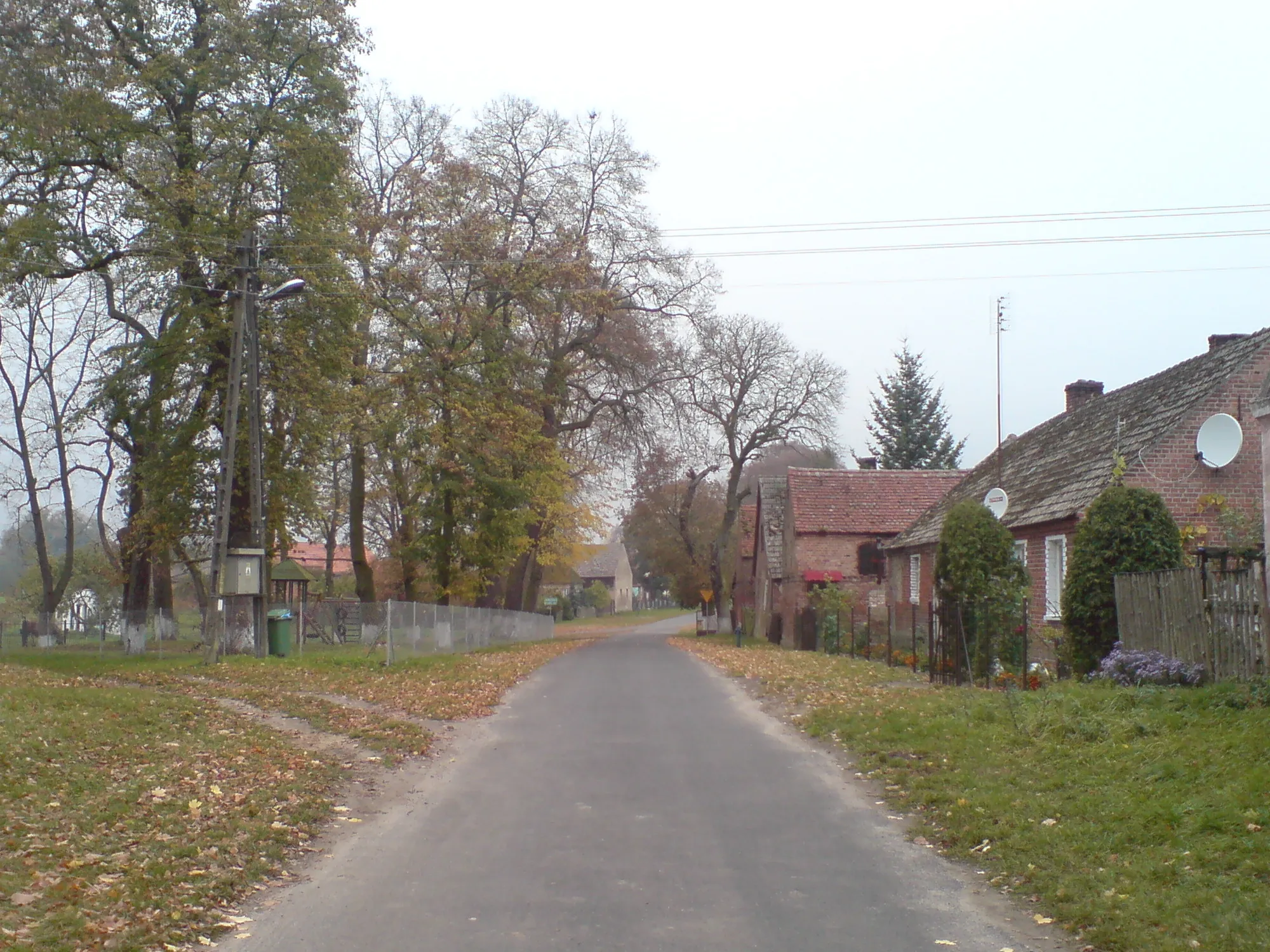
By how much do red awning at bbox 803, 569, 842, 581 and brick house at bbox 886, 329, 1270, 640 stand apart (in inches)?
492

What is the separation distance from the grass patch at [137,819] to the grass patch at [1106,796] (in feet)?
16.1

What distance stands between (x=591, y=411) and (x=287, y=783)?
3235 centimetres

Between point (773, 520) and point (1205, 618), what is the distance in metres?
36.0

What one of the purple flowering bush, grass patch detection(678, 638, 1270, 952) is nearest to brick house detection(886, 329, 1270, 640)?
the purple flowering bush

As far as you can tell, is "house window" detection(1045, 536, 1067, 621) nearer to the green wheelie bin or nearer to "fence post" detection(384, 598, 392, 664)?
"fence post" detection(384, 598, 392, 664)

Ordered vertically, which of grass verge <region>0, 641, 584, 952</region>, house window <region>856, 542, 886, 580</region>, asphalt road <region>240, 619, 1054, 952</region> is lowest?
asphalt road <region>240, 619, 1054, 952</region>

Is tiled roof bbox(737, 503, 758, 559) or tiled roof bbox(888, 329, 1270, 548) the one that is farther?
tiled roof bbox(737, 503, 758, 559)

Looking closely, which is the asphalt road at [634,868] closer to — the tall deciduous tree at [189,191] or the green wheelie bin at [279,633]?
the green wheelie bin at [279,633]

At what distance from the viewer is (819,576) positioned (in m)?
41.1

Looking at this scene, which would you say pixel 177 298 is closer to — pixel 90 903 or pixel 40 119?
pixel 40 119

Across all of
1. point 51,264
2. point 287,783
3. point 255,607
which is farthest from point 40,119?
point 287,783

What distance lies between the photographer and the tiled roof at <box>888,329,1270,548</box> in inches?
834

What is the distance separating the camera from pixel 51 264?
24.4 meters

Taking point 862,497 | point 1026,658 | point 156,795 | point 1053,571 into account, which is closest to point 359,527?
point 862,497
